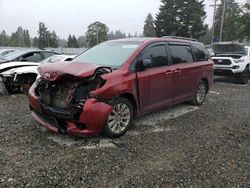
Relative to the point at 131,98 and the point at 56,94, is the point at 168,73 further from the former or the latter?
the point at 56,94

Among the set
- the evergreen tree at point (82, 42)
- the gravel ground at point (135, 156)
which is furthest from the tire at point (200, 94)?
the evergreen tree at point (82, 42)

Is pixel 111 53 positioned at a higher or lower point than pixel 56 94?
→ higher

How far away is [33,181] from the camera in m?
3.21

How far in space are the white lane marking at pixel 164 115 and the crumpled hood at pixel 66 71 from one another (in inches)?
68.8

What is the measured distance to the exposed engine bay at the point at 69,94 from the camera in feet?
13.4

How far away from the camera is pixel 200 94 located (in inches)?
277

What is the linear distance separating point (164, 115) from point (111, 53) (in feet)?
6.22

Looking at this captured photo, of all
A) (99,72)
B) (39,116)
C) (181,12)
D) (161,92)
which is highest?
(181,12)

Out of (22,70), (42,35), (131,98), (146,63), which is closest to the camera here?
(131,98)

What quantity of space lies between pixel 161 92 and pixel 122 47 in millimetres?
1189

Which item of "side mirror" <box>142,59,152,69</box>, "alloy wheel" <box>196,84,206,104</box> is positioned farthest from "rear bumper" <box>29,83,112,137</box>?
"alloy wheel" <box>196,84,206,104</box>

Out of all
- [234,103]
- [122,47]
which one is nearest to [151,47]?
[122,47]

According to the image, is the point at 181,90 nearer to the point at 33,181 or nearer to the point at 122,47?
the point at 122,47

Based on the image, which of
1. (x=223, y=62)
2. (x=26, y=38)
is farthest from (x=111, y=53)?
(x=26, y=38)
